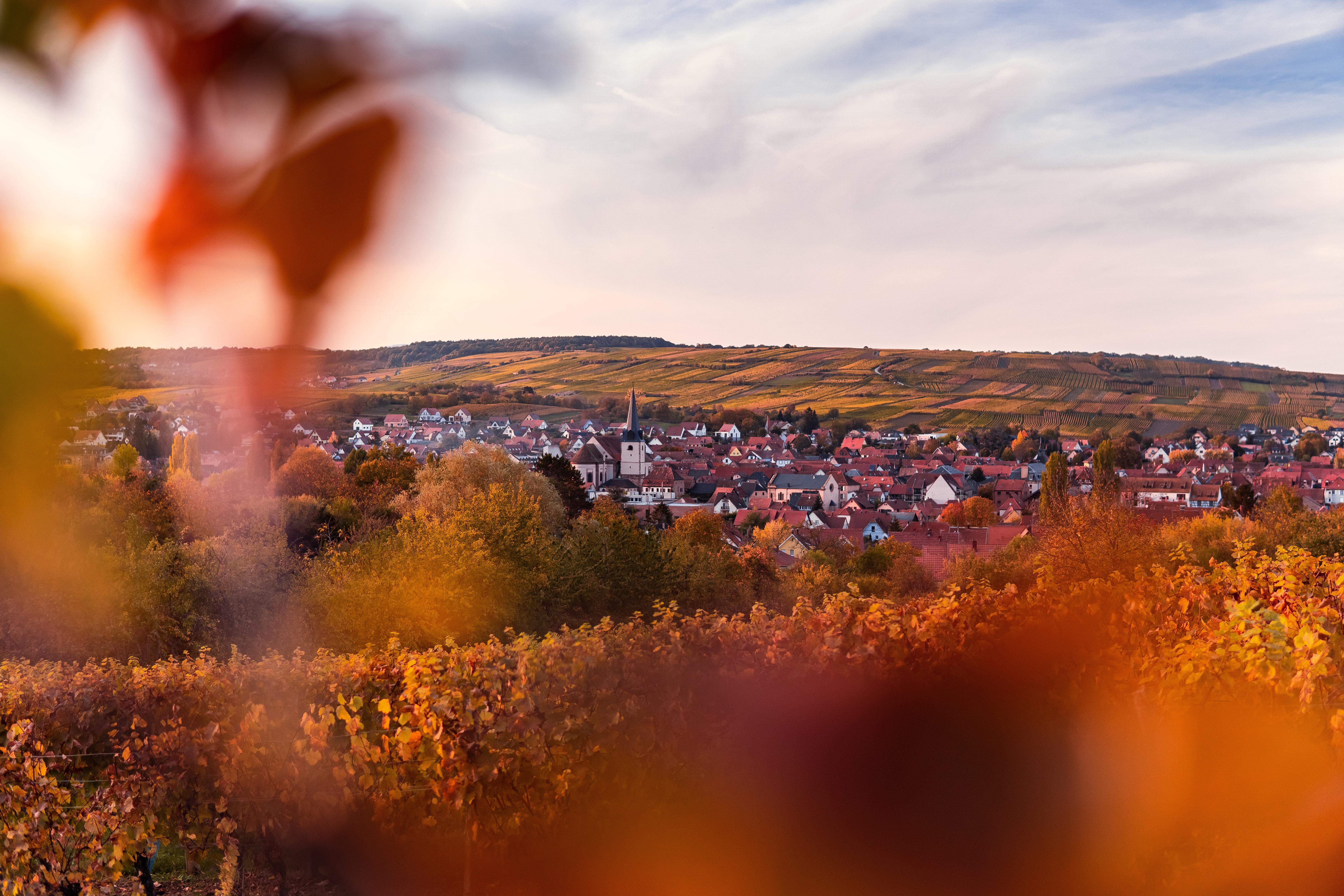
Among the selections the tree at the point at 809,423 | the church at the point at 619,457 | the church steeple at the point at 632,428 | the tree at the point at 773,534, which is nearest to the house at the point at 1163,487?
the tree at the point at 773,534

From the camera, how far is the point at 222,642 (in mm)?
16656

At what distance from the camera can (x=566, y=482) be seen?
33.8 m

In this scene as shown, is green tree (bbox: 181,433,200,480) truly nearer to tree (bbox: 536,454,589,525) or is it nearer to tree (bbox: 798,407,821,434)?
tree (bbox: 536,454,589,525)

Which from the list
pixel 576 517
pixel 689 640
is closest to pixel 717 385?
pixel 576 517

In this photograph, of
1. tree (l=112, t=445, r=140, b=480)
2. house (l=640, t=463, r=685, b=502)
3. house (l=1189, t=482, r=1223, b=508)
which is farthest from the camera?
house (l=640, t=463, r=685, b=502)

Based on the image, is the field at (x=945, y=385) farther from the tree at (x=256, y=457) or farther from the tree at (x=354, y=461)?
the tree at (x=256, y=457)

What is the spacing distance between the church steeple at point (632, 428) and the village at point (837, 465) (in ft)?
0.59

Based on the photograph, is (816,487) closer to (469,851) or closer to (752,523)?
(752,523)

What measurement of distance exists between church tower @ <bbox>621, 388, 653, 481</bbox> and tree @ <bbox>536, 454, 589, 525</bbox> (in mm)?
50381

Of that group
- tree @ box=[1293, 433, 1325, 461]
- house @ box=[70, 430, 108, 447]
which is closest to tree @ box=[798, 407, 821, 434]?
tree @ box=[1293, 433, 1325, 461]

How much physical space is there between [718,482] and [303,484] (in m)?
52.3

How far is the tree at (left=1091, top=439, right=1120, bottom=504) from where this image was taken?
41.8 meters

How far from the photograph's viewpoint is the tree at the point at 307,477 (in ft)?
110

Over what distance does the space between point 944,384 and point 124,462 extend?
130048 mm
